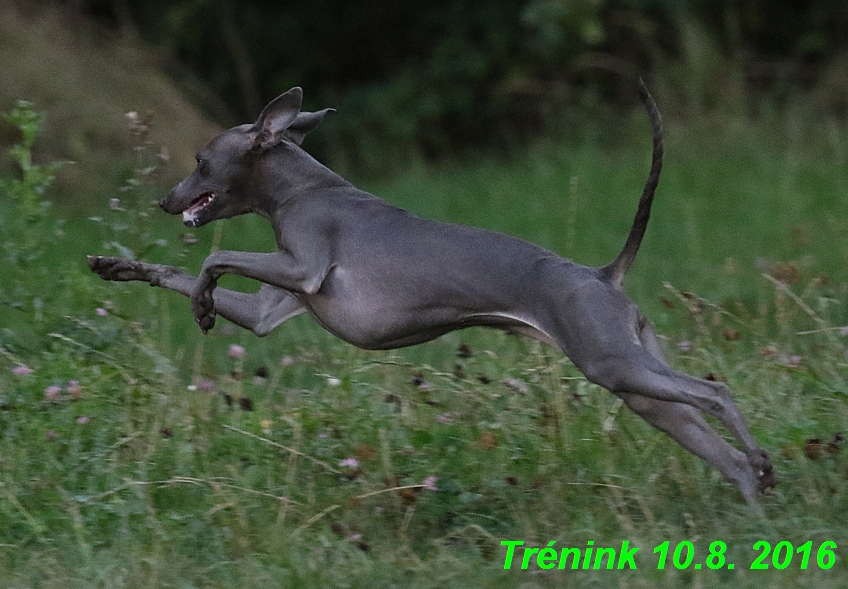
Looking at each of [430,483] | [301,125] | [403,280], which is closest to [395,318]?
[403,280]

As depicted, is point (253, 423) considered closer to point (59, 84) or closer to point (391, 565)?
point (391, 565)

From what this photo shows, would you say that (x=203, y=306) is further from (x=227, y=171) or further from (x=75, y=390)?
(x=75, y=390)

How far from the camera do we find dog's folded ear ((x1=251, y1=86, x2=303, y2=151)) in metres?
5.26

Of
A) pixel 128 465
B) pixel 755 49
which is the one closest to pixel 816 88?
pixel 755 49

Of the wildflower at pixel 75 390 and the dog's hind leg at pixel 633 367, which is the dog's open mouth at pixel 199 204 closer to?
the wildflower at pixel 75 390

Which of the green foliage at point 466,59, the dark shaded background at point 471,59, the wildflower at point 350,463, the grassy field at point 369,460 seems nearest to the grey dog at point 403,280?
the grassy field at point 369,460

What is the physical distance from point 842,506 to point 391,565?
158cm

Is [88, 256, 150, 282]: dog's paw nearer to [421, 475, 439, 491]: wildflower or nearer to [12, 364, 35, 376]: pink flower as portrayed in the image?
[12, 364, 35, 376]: pink flower

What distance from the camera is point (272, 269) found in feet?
16.3

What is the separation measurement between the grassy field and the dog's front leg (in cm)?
56

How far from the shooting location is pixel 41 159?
12336 millimetres

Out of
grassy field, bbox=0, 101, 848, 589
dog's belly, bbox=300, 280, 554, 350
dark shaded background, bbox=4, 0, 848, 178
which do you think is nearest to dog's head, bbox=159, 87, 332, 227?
grassy field, bbox=0, 101, 848, 589

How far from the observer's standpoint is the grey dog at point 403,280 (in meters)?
4.64

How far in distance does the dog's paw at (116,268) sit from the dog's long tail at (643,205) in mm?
1846
